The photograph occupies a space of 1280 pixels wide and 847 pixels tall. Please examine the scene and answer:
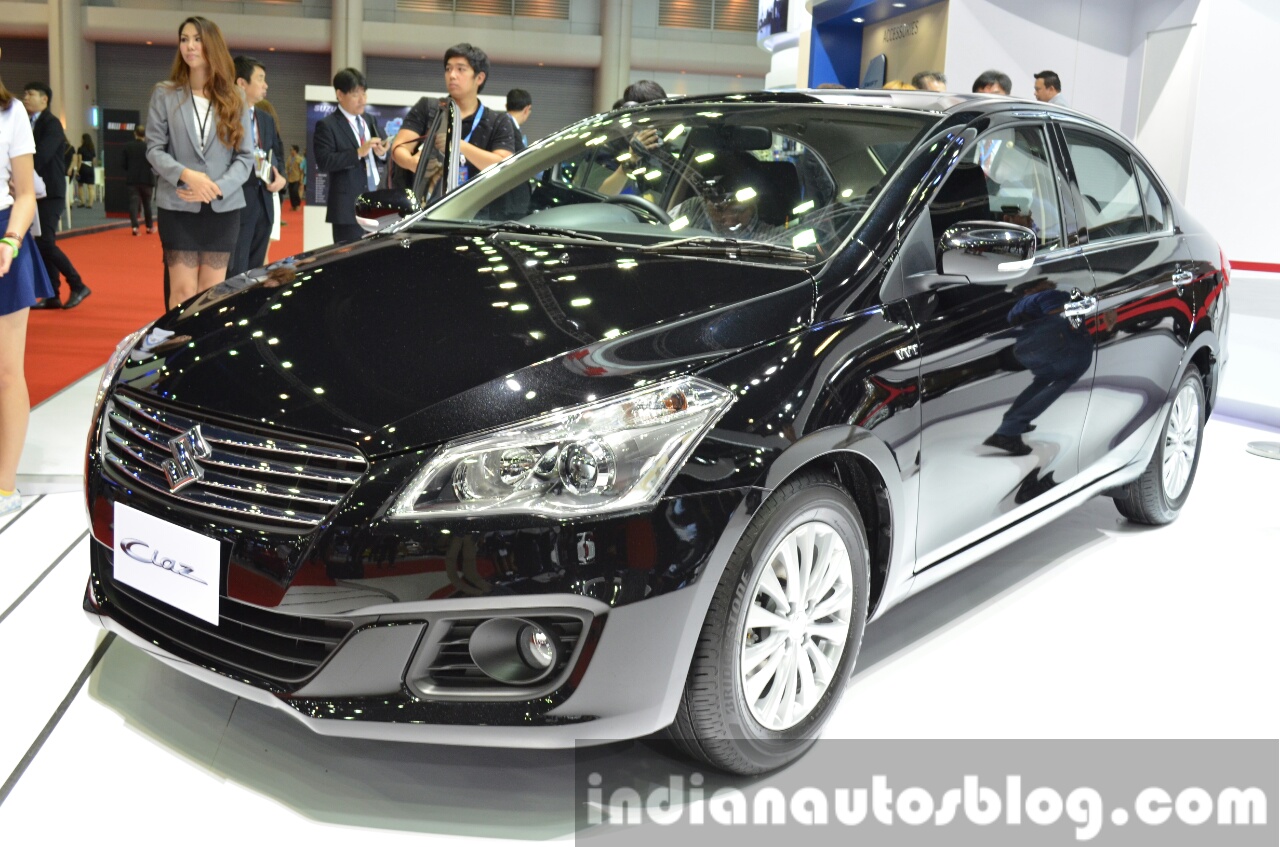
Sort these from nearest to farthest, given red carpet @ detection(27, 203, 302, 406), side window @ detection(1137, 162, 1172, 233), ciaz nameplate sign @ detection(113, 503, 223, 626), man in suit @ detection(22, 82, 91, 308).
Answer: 1. ciaz nameplate sign @ detection(113, 503, 223, 626)
2. side window @ detection(1137, 162, 1172, 233)
3. red carpet @ detection(27, 203, 302, 406)
4. man in suit @ detection(22, 82, 91, 308)

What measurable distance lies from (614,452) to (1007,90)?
5.61m

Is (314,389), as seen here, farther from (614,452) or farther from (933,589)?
(933,589)

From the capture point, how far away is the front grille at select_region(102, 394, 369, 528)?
1.76m

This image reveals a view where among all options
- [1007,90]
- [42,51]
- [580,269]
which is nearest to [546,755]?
[580,269]

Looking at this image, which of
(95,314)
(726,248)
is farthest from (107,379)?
(95,314)

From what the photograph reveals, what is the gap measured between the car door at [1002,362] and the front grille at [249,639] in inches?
46.8

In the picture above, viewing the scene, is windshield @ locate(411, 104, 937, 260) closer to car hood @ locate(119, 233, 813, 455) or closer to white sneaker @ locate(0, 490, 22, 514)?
car hood @ locate(119, 233, 813, 455)

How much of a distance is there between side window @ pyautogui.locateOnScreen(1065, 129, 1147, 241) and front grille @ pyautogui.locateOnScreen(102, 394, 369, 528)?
2087 mm

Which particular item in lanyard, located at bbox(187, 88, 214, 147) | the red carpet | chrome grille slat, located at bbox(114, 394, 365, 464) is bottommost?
the red carpet

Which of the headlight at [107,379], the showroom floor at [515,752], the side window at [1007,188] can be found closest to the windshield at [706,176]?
the side window at [1007,188]

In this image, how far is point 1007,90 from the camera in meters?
6.58

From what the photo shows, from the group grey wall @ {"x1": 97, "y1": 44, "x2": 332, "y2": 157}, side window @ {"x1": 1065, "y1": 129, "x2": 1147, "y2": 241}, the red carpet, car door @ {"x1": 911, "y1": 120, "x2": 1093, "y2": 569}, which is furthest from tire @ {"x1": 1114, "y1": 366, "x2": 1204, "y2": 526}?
grey wall @ {"x1": 97, "y1": 44, "x2": 332, "y2": 157}

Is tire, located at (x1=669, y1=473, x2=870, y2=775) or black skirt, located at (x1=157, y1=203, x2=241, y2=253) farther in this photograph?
black skirt, located at (x1=157, y1=203, x2=241, y2=253)

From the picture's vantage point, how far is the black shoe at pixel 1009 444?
2.50 m
